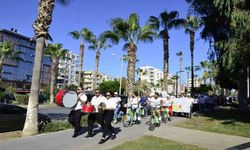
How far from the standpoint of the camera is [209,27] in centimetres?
2253

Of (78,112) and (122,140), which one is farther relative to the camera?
(78,112)

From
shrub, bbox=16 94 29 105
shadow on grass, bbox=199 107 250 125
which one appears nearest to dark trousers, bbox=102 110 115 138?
shadow on grass, bbox=199 107 250 125

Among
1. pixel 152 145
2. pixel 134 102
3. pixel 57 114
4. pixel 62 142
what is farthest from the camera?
pixel 57 114

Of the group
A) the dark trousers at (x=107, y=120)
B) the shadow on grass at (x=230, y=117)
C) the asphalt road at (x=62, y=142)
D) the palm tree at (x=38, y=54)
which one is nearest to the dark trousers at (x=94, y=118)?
the dark trousers at (x=107, y=120)

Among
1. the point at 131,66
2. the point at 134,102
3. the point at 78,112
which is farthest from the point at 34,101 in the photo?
the point at 131,66

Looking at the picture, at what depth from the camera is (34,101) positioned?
13594 millimetres

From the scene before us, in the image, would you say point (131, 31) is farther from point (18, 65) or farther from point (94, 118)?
point (18, 65)

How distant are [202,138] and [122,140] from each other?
3.03 meters

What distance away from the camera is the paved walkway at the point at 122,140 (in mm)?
10688

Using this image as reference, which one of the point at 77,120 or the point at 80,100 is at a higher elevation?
the point at 80,100

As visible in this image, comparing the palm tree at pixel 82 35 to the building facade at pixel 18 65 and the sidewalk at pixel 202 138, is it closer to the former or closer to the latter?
the sidewalk at pixel 202 138

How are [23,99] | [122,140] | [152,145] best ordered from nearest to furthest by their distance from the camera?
[152,145] < [122,140] < [23,99]

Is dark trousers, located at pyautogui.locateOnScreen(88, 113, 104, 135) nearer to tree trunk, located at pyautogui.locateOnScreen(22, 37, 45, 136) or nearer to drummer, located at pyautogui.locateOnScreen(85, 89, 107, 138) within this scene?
drummer, located at pyautogui.locateOnScreen(85, 89, 107, 138)

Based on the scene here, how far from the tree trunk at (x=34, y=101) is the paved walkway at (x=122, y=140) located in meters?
0.64
